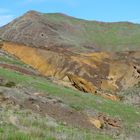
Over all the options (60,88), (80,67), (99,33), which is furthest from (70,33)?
(60,88)

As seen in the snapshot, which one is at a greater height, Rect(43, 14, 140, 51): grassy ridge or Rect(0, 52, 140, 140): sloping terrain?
Rect(43, 14, 140, 51): grassy ridge

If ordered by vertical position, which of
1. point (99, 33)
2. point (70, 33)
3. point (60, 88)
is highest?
point (99, 33)

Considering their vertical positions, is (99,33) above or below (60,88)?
above

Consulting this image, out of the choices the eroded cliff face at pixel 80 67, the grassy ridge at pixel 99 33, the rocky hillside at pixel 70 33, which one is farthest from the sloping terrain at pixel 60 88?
the grassy ridge at pixel 99 33

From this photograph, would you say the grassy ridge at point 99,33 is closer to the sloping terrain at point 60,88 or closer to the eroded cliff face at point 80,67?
the sloping terrain at point 60,88

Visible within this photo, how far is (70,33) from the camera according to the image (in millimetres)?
137000

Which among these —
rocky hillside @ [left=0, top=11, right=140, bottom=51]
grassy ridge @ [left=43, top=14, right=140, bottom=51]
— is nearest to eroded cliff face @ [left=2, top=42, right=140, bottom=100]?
rocky hillside @ [left=0, top=11, right=140, bottom=51]

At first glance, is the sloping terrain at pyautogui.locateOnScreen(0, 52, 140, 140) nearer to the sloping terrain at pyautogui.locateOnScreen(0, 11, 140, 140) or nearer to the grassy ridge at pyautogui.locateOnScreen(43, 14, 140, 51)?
the sloping terrain at pyautogui.locateOnScreen(0, 11, 140, 140)

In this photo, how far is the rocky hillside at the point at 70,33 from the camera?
11831 centimetres

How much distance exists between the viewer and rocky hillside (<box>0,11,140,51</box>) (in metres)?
Answer: 118

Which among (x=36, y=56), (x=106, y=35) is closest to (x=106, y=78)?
(x=36, y=56)

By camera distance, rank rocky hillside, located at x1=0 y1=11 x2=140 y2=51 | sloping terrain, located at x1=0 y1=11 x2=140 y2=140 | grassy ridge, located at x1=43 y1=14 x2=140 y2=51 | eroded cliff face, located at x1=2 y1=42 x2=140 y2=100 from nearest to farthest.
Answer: sloping terrain, located at x1=0 y1=11 x2=140 y2=140 < eroded cliff face, located at x1=2 y1=42 x2=140 y2=100 < rocky hillside, located at x1=0 y1=11 x2=140 y2=51 < grassy ridge, located at x1=43 y1=14 x2=140 y2=51

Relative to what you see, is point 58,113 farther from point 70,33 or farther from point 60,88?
point 70,33

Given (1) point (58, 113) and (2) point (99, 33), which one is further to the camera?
(2) point (99, 33)
